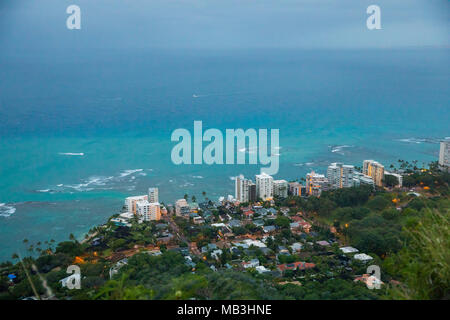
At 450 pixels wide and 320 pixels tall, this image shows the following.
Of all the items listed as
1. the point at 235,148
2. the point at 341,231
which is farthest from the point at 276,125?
the point at 341,231

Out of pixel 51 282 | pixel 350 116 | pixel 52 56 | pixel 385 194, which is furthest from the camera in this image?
pixel 52 56

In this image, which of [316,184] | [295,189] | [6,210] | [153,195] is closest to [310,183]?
[316,184]

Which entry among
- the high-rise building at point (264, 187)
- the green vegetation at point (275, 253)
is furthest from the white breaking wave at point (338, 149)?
the high-rise building at point (264, 187)

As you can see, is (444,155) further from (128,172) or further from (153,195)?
(128,172)

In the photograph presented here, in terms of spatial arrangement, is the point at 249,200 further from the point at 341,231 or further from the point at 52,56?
the point at 52,56

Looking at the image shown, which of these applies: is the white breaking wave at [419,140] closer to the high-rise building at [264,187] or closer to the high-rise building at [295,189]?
the high-rise building at [295,189]
